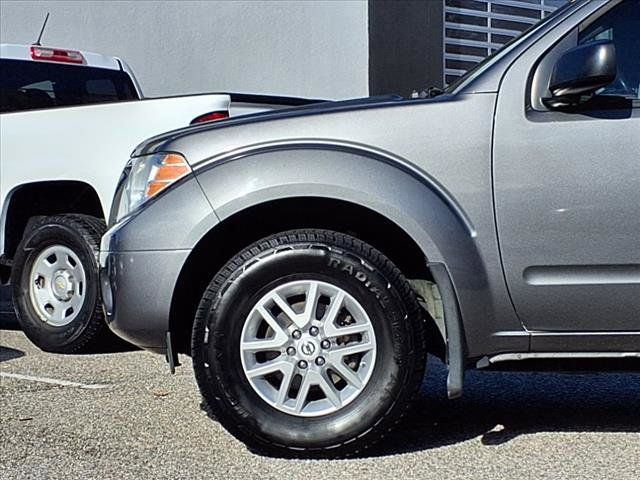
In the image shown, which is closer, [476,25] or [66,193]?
[66,193]

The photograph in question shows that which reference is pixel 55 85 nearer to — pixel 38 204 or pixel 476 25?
pixel 38 204

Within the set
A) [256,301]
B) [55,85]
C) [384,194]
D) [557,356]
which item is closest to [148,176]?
[256,301]

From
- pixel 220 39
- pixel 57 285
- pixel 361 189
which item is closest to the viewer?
pixel 361 189

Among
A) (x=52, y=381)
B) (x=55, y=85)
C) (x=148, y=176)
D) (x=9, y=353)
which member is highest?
(x=55, y=85)

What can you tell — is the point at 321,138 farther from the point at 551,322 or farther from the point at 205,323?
the point at 551,322

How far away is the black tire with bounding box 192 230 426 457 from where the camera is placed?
13.3 ft

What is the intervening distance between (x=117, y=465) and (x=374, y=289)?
3.75 feet

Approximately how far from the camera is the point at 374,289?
160 inches

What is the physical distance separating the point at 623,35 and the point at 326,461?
77.8 inches

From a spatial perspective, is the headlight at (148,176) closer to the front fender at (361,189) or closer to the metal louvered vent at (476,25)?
the front fender at (361,189)

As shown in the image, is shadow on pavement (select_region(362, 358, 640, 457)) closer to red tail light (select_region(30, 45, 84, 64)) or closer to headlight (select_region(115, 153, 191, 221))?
headlight (select_region(115, 153, 191, 221))

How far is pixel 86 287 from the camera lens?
21.6ft

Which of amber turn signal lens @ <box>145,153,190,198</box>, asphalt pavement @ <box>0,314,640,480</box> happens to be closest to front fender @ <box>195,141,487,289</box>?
amber turn signal lens @ <box>145,153,190,198</box>

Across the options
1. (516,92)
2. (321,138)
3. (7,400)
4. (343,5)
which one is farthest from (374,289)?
(343,5)
